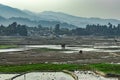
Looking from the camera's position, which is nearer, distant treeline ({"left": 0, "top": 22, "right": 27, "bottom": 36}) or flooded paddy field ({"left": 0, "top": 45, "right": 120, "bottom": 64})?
flooded paddy field ({"left": 0, "top": 45, "right": 120, "bottom": 64})

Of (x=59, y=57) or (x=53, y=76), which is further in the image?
(x=59, y=57)

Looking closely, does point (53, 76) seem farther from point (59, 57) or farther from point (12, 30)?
point (12, 30)

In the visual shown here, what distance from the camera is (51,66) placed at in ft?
151

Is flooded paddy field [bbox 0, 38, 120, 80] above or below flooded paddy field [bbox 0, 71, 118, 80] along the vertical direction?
below

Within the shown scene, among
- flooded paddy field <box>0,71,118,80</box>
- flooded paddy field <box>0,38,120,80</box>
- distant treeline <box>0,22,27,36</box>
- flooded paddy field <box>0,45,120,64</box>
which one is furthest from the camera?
distant treeline <box>0,22,27,36</box>

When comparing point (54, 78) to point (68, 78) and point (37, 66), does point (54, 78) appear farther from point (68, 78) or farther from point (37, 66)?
point (37, 66)

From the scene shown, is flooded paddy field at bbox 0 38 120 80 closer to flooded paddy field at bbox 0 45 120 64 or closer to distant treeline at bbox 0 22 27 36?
flooded paddy field at bbox 0 45 120 64

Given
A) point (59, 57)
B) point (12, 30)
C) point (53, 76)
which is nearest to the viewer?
point (53, 76)

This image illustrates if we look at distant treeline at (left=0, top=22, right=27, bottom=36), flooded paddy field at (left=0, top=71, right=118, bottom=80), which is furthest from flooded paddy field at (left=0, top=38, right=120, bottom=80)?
distant treeline at (left=0, top=22, right=27, bottom=36)

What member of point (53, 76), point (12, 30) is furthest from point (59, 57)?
point (12, 30)

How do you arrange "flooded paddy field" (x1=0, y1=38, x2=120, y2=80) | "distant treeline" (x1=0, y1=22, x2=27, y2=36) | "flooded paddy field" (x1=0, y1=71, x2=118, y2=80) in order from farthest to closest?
"distant treeline" (x1=0, y1=22, x2=27, y2=36) < "flooded paddy field" (x1=0, y1=38, x2=120, y2=80) < "flooded paddy field" (x1=0, y1=71, x2=118, y2=80)

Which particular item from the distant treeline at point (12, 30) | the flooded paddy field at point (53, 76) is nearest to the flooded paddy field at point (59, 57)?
the flooded paddy field at point (53, 76)

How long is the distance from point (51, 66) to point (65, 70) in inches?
142


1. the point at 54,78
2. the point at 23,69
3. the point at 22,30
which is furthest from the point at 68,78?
the point at 22,30
